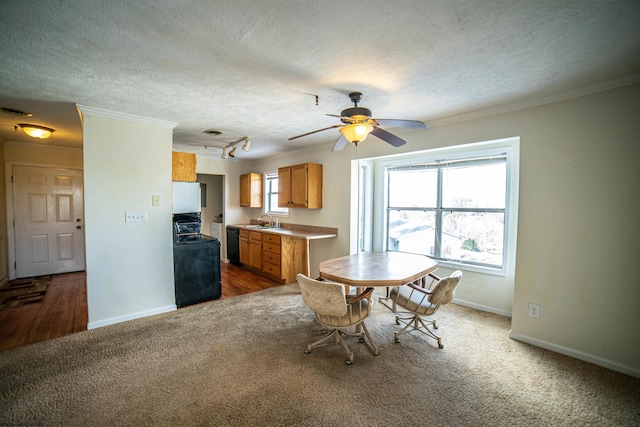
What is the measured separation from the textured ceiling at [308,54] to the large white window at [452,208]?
99 centimetres

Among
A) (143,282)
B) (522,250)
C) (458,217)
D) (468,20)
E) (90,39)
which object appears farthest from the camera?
(458,217)

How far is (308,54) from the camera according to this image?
1.83 m

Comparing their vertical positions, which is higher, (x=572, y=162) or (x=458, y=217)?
(x=572, y=162)

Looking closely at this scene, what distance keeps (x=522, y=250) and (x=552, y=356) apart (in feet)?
3.18

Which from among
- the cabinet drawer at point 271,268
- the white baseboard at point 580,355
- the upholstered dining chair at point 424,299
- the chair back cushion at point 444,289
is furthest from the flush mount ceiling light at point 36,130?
the white baseboard at point 580,355

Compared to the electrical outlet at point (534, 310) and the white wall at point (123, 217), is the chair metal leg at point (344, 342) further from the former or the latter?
the white wall at point (123, 217)

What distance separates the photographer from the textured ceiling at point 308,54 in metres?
1.42

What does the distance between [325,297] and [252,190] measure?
4363 millimetres

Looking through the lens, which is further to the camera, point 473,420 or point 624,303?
point 624,303

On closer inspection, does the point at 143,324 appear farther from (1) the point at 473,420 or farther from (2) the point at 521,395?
(2) the point at 521,395

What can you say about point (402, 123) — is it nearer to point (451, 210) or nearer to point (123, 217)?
point (451, 210)

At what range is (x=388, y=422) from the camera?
1690 millimetres

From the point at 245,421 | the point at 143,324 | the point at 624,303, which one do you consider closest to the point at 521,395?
the point at 624,303

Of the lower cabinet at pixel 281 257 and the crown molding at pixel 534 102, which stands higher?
the crown molding at pixel 534 102
